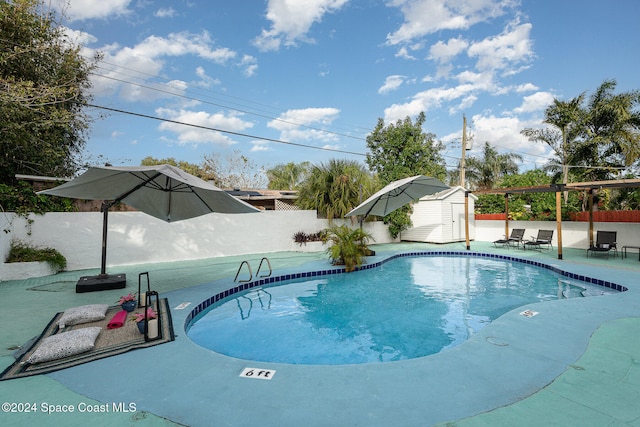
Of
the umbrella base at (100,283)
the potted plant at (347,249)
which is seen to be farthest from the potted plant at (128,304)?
the potted plant at (347,249)

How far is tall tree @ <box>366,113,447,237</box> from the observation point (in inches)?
679

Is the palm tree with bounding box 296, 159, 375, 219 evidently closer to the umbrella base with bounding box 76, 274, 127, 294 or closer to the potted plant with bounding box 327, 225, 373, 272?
the potted plant with bounding box 327, 225, 373, 272

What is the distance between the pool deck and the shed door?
1171 cm

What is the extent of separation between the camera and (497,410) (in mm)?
2430

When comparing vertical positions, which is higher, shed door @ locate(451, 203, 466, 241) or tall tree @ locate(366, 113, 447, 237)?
tall tree @ locate(366, 113, 447, 237)

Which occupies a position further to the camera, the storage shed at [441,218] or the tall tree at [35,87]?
the storage shed at [441,218]

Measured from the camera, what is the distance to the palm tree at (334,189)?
14609 mm

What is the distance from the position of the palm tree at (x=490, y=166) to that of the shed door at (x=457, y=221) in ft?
51.6

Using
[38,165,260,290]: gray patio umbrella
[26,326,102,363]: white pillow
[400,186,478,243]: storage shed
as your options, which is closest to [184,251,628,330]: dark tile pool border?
[26,326,102,363]: white pillow

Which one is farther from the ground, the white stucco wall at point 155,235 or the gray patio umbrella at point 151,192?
the gray patio umbrella at point 151,192

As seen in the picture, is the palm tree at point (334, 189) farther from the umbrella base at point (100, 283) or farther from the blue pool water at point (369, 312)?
the umbrella base at point (100, 283)

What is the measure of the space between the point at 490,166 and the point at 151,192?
100.0 feet

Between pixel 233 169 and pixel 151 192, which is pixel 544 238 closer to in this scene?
pixel 151 192

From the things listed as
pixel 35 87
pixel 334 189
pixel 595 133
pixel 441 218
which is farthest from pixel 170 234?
pixel 595 133
